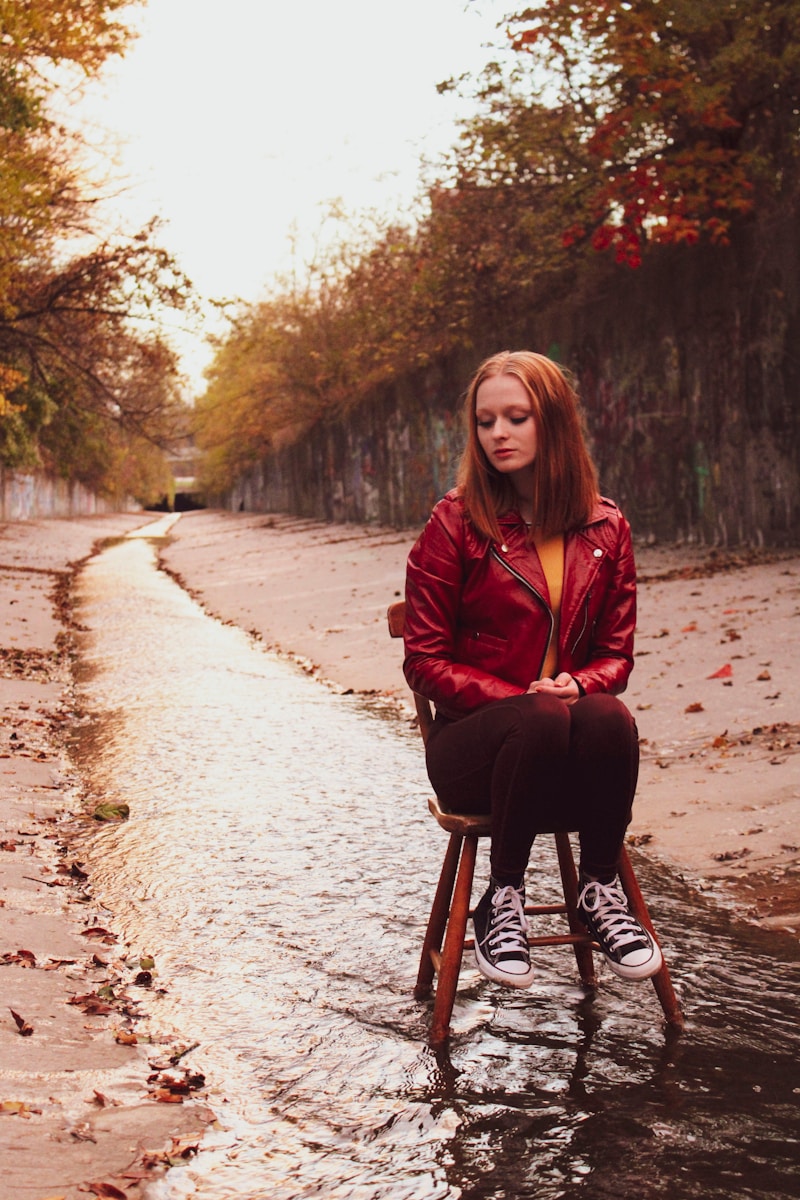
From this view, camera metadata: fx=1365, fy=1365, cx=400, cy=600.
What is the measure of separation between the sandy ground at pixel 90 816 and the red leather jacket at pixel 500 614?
114 centimetres

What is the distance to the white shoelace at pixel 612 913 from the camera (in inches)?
132

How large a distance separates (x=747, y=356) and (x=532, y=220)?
122 inches

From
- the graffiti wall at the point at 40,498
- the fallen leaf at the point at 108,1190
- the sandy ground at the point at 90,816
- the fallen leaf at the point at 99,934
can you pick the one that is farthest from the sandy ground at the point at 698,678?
the graffiti wall at the point at 40,498

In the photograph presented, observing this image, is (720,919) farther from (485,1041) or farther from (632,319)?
(632,319)

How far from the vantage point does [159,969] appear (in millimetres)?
3973

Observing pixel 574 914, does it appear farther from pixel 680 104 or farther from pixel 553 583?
pixel 680 104

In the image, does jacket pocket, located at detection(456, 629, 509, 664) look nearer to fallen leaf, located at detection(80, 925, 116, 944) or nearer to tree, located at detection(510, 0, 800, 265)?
fallen leaf, located at detection(80, 925, 116, 944)

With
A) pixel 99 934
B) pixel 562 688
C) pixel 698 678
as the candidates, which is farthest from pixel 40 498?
pixel 562 688

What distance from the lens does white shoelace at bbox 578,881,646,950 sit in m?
3.35

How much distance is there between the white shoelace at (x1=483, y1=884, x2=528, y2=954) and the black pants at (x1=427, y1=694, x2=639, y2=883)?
0.14 ft

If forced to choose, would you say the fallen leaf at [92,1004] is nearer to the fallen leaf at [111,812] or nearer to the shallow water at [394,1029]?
the shallow water at [394,1029]

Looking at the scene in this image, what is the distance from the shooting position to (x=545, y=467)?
3520 millimetres

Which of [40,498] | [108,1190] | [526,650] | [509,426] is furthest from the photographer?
[40,498]

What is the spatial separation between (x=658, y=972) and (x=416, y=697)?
93 cm
